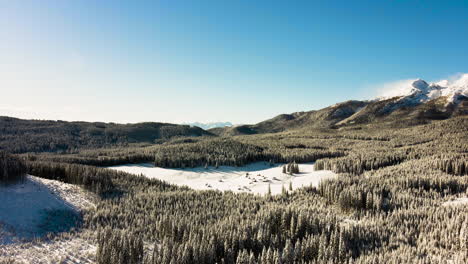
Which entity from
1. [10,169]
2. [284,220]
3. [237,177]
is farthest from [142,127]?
[284,220]

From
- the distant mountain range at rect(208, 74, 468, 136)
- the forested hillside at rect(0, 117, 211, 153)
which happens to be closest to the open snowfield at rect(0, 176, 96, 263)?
the forested hillside at rect(0, 117, 211, 153)

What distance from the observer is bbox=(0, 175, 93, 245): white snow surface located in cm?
1582

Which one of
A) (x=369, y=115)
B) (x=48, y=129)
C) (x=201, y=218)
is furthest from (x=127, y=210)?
(x=369, y=115)

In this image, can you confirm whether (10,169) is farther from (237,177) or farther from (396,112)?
(396,112)

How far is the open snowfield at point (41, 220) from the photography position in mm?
13039

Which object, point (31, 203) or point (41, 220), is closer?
point (41, 220)

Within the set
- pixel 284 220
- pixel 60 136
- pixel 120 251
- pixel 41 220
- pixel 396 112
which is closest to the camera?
pixel 120 251

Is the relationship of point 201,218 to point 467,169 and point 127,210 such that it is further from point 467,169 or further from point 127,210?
point 467,169

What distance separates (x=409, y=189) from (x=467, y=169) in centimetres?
1400

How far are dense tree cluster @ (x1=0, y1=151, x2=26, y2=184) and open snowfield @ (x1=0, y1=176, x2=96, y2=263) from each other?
658 mm

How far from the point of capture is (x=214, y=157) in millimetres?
55719

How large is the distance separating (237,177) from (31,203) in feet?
97.4

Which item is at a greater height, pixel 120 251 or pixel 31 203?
pixel 31 203

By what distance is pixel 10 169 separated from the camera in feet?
66.7
